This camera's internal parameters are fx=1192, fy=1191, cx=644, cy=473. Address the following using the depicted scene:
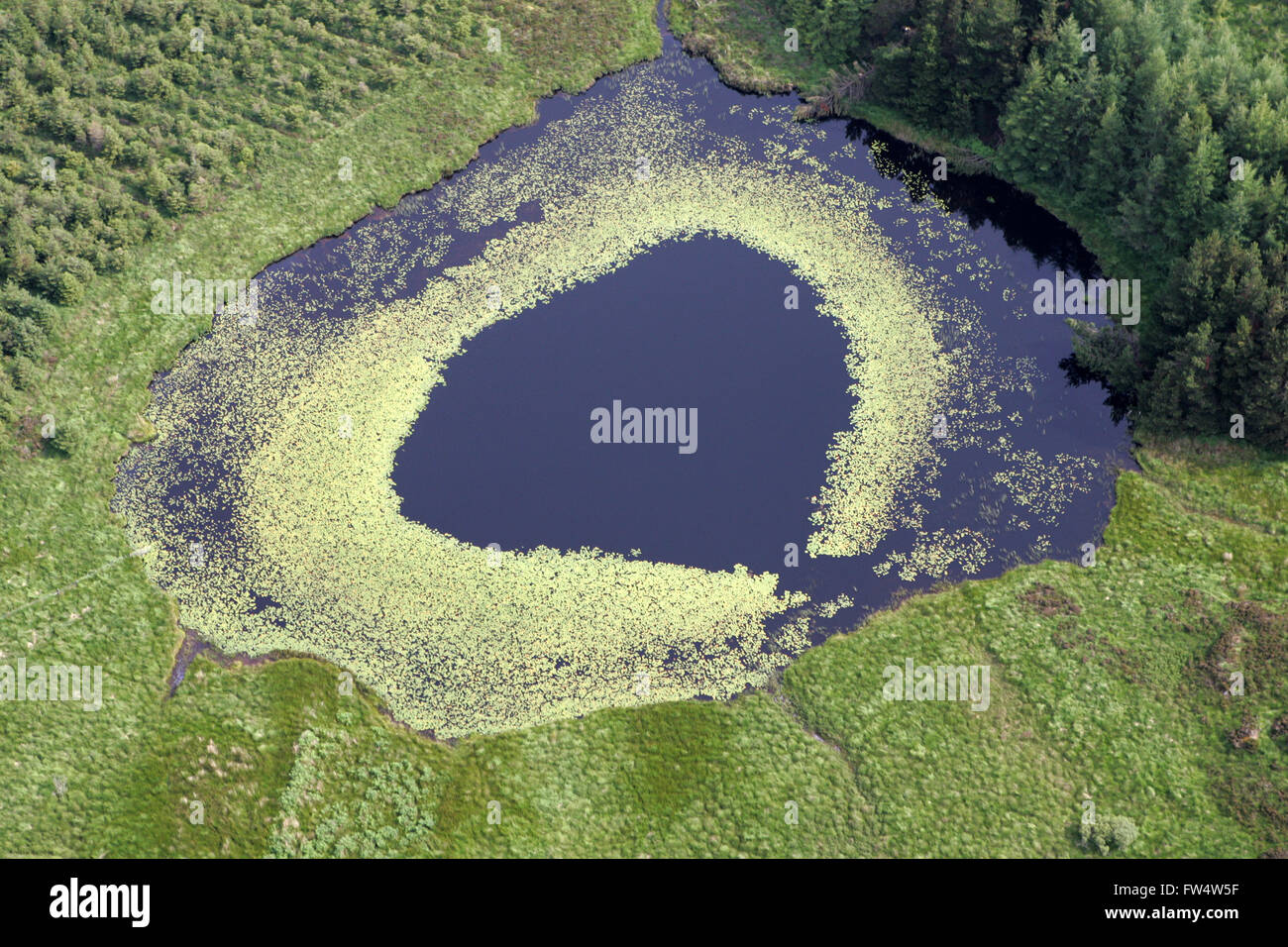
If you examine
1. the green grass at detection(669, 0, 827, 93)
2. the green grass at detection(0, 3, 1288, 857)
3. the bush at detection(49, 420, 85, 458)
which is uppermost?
the green grass at detection(669, 0, 827, 93)

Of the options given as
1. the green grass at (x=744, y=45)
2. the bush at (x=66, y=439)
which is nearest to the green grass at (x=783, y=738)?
the bush at (x=66, y=439)

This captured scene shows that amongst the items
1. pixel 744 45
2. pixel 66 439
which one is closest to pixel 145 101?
pixel 66 439

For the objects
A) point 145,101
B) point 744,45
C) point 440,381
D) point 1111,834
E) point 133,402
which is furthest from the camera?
point 744,45

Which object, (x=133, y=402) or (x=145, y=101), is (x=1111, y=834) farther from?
(x=145, y=101)

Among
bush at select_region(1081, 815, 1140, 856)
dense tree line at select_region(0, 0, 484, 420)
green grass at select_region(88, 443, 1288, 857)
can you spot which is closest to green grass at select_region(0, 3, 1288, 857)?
green grass at select_region(88, 443, 1288, 857)

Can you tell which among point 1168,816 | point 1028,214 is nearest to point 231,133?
point 1028,214

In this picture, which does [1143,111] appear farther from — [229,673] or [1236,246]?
[229,673]

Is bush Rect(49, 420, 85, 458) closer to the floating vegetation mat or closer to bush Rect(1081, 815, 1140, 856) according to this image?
the floating vegetation mat
